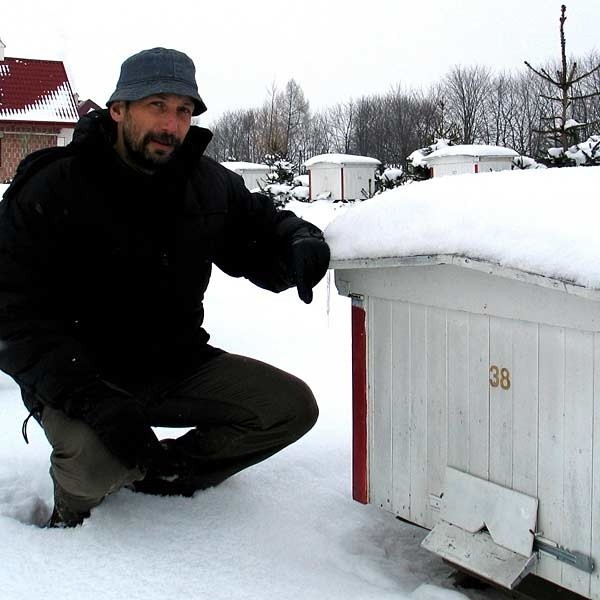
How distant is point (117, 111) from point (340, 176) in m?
21.2

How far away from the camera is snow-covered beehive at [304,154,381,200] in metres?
23.7

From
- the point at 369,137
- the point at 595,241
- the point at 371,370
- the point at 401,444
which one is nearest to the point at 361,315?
the point at 371,370

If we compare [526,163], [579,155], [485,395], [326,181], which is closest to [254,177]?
[326,181]

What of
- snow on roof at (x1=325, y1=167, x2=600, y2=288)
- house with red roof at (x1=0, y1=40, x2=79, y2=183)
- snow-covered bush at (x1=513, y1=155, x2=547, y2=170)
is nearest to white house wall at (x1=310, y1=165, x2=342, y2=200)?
snow-covered bush at (x1=513, y1=155, x2=547, y2=170)

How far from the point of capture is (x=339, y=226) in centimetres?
275

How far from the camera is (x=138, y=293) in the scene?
108 inches

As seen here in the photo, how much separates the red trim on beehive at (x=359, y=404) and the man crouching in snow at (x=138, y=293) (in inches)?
7.9

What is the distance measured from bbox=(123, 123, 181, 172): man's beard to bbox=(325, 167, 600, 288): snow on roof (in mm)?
680

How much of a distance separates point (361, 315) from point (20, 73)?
24.2 metres

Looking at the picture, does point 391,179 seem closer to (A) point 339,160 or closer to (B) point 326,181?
(A) point 339,160

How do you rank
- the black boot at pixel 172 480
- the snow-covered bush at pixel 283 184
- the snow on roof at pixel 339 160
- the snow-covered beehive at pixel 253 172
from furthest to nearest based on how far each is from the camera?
the snow-covered beehive at pixel 253 172
the snow-covered bush at pixel 283 184
the snow on roof at pixel 339 160
the black boot at pixel 172 480

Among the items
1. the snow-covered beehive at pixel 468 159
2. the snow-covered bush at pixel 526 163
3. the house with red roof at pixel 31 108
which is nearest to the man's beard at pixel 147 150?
the snow-covered bush at pixel 526 163

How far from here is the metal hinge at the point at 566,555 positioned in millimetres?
2074

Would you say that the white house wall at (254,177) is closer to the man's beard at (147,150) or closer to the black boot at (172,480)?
the man's beard at (147,150)
